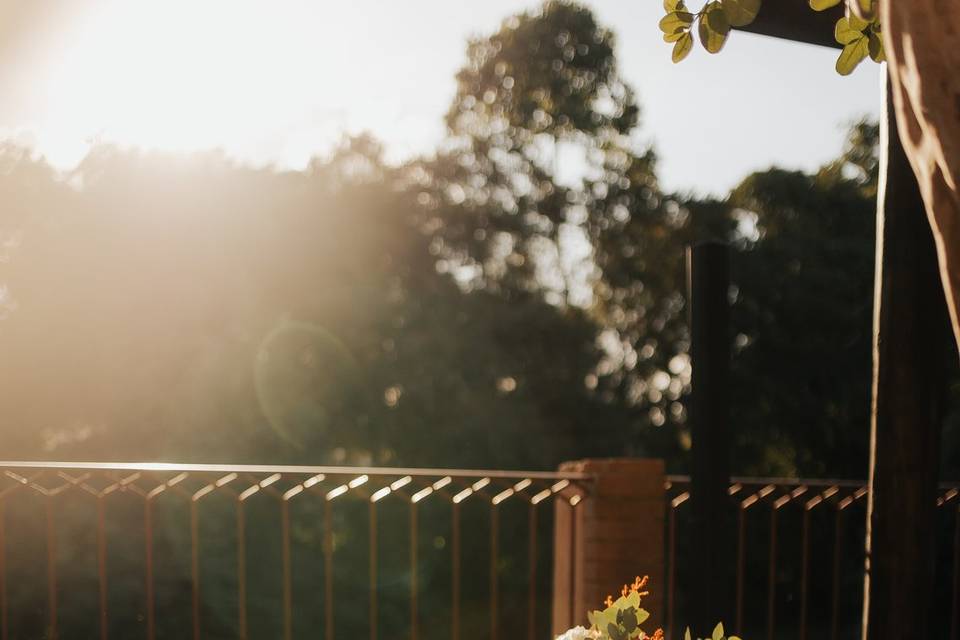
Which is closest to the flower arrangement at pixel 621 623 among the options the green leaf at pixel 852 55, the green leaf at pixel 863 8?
the green leaf at pixel 863 8

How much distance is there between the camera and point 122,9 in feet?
27.9

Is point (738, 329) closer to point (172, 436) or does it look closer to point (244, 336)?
point (244, 336)

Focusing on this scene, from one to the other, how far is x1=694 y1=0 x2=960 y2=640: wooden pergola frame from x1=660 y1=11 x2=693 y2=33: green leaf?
689mm

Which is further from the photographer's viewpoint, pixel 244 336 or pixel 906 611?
pixel 244 336

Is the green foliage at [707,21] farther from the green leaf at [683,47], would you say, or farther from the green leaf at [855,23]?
the green leaf at [855,23]

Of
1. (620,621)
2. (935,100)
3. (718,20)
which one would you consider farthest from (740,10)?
(620,621)

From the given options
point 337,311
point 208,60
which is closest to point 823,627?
point 337,311

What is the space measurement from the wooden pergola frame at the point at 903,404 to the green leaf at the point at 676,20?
69cm

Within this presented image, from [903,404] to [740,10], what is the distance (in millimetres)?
1056

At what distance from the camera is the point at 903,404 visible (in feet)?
7.93

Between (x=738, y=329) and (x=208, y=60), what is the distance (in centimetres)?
938

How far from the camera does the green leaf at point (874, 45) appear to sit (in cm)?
209

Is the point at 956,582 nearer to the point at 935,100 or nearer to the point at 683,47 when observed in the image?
the point at 683,47

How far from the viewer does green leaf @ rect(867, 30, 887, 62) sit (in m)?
2.09
